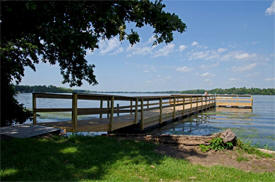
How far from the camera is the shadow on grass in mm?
3379

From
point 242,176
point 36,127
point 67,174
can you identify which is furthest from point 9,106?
point 242,176

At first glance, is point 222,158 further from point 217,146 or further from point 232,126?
point 232,126

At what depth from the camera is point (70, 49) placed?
479 cm

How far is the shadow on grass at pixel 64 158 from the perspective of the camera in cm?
338

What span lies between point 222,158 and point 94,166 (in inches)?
125

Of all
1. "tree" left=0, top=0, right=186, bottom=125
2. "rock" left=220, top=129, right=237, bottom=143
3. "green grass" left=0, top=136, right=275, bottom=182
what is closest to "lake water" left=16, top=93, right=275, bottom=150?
"rock" left=220, top=129, right=237, bottom=143

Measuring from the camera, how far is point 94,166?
3877mm

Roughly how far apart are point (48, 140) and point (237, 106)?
28.1m

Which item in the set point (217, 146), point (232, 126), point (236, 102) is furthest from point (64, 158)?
point (236, 102)

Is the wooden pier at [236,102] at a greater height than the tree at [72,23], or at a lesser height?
lesser

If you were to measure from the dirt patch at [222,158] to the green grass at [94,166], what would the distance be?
0.38 metres

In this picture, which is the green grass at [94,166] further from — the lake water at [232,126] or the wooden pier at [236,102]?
the wooden pier at [236,102]

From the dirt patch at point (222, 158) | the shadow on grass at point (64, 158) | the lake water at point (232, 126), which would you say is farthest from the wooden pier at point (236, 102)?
the shadow on grass at point (64, 158)

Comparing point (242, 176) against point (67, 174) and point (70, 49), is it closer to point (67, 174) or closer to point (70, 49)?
point (67, 174)
